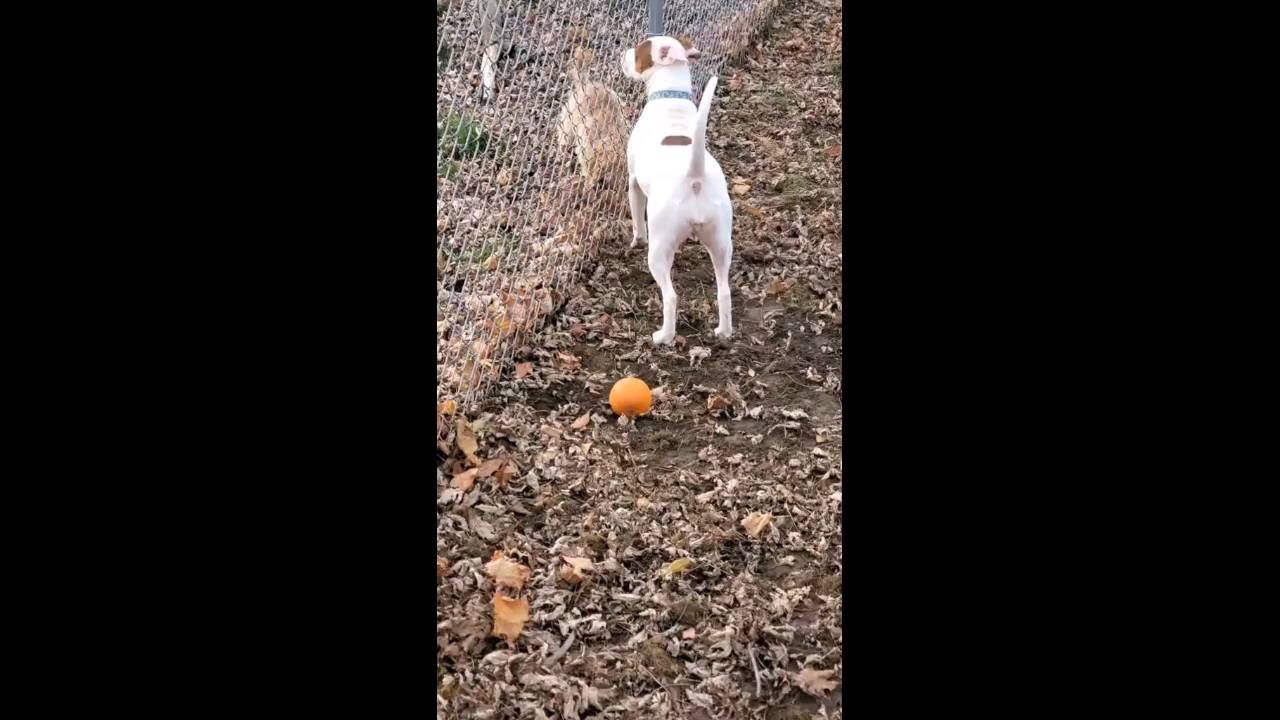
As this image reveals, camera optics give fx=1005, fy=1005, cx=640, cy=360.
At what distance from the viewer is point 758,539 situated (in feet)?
9.22

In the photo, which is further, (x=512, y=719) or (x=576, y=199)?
(x=576, y=199)

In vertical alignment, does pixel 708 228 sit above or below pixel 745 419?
above

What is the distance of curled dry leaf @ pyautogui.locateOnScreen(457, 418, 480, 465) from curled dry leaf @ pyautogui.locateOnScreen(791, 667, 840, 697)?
125 centimetres

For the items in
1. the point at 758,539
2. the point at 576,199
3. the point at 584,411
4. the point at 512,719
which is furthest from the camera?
the point at 576,199

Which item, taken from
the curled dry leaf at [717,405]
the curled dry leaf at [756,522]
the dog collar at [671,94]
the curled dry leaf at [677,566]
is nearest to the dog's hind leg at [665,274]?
the curled dry leaf at [717,405]

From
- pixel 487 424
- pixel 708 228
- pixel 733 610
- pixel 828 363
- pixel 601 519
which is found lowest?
pixel 733 610

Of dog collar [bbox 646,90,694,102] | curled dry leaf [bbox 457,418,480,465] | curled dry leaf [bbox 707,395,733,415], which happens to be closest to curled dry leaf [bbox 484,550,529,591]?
curled dry leaf [bbox 457,418,480,465]

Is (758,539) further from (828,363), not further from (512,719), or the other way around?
(828,363)

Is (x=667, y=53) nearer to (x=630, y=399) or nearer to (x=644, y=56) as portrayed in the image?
(x=644, y=56)

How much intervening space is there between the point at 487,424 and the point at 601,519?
62 cm

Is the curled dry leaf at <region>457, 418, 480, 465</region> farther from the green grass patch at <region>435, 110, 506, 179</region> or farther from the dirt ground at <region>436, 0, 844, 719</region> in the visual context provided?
the green grass patch at <region>435, 110, 506, 179</region>

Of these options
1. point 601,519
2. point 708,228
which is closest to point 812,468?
point 601,519

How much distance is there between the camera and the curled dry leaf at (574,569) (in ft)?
8.49

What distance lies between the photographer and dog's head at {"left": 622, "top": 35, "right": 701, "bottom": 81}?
4.40 m
